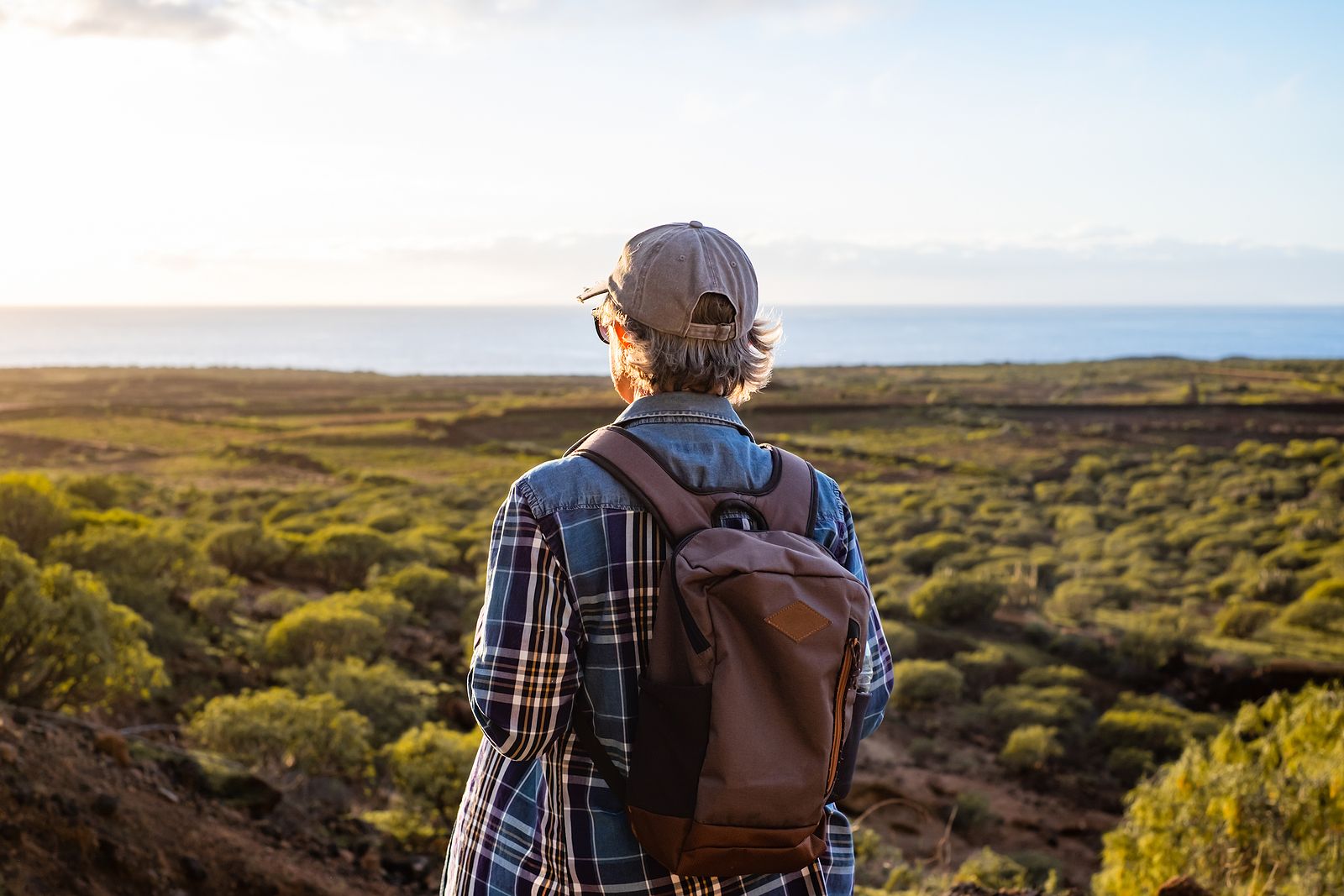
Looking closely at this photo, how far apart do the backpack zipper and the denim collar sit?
Result: 1.24 ft

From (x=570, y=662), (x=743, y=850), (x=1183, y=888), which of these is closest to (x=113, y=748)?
(x=570, y=662)

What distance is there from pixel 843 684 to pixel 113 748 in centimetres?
466

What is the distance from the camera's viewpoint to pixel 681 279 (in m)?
1.59

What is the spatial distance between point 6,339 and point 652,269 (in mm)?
220499

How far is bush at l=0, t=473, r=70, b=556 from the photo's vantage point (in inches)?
404

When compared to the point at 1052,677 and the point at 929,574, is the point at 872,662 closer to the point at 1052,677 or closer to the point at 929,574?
the point at 1052,677

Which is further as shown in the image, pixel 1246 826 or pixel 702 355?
pixel 1246 826

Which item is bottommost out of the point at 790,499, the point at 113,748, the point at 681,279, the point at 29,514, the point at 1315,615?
the point at 1315,615

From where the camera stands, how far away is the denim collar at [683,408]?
1.65 m

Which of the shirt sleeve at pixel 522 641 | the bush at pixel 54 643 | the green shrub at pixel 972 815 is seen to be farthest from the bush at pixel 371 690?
the shirt sleeve at pixel 522 641

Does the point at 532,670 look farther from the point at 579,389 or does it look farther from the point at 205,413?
the point at 579,389

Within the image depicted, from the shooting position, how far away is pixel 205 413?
5125 centimetres

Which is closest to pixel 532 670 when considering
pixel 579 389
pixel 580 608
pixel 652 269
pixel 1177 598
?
pixel 580 608

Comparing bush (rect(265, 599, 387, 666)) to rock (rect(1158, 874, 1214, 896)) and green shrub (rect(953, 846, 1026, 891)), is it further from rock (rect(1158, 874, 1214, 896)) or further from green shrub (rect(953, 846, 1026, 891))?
rock (rect(1158, 874, 1214, 896))
